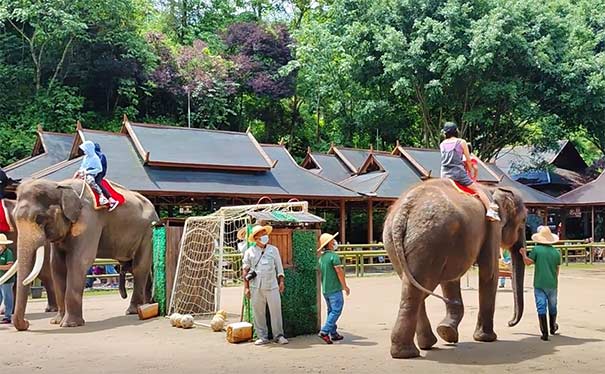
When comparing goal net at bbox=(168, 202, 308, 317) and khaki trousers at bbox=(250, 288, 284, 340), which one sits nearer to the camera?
khaki trousers at bbox=(250, 288, 284, 340)

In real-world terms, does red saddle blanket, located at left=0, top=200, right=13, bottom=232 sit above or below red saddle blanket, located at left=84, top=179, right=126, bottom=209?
below

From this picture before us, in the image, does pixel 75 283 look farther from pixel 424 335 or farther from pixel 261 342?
pixel 424 335

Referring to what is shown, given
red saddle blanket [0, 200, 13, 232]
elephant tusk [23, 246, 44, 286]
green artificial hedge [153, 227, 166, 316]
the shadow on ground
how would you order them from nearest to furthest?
the shadow on ground < elephant tusk [23, 246, 44, 286] < green artificial hedge [153, 227, 166, 316] < red saddle blanket [0, 200, 13, 232]

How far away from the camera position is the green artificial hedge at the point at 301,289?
10.7 metres

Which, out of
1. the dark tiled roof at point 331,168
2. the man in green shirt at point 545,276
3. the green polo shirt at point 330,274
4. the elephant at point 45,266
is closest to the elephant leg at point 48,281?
the elephant at point 45,266

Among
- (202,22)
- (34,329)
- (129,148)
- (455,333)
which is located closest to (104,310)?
(34,329)

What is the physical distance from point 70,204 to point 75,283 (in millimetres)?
1385

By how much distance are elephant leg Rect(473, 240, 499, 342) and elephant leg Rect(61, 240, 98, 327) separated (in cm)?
678

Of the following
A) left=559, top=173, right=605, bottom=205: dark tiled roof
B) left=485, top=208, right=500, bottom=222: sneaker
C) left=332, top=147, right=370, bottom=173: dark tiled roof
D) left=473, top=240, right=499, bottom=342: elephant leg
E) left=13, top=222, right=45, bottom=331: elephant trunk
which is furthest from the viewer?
left=559, top=173, right=605, bottom=205: dark tiled roof

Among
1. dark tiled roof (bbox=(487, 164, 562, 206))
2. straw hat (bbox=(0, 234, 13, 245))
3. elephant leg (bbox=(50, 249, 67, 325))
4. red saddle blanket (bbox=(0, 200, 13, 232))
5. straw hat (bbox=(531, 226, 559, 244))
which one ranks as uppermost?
dark tiled roof (bbox=(487, 164, 562, 206))

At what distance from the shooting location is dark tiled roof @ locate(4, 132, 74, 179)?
23484 mm

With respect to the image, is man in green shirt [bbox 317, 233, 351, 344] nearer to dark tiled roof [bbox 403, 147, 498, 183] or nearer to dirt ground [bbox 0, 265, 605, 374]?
dirt ground [bbox 0, 265, 605, 374]

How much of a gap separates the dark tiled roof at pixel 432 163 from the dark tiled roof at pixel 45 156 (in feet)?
48.0

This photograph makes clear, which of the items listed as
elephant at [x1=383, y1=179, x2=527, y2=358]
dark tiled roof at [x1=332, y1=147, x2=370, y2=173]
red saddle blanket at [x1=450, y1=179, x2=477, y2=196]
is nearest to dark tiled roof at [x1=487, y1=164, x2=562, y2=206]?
dark tiled roof at [x1=332, y1=147, x2=370, y2=173]
